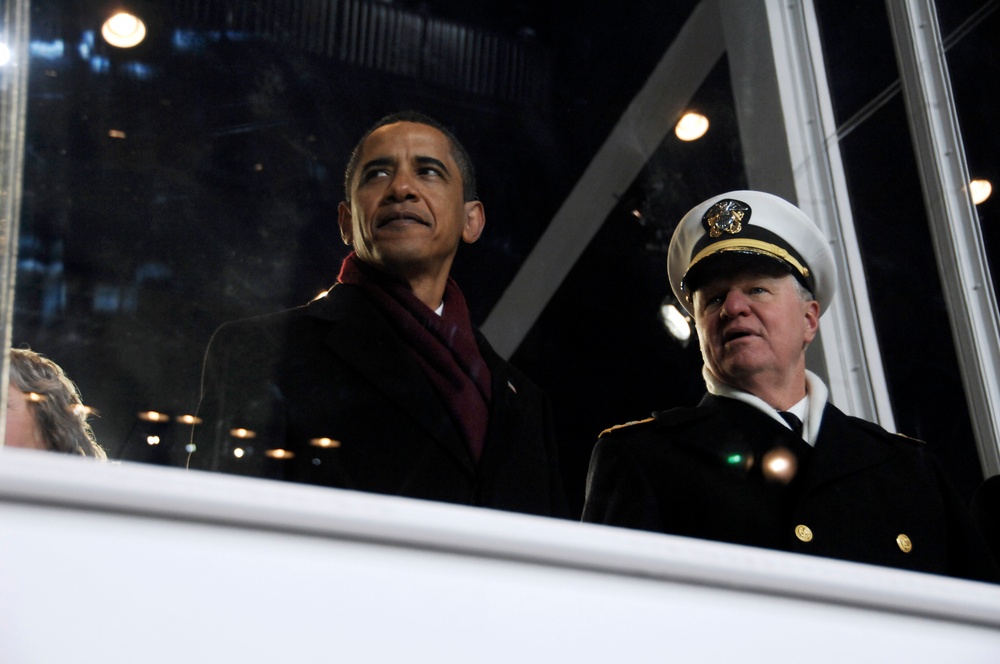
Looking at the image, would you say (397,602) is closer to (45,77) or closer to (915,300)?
(45,77)

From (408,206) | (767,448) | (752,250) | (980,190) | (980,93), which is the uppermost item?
(980,93)

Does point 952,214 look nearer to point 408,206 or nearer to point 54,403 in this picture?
point 408,206

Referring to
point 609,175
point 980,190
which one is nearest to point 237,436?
point 609,175

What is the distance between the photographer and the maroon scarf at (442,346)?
46.3 inches

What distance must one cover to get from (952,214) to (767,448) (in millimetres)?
543

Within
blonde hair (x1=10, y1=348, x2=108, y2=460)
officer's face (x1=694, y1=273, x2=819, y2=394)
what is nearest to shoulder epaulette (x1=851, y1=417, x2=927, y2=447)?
officer's face (x1=694, y1=273, x2=819, y2=394)

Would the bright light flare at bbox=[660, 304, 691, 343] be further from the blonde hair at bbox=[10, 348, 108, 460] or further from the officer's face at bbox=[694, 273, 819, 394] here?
the blonde hair at bbox=[10, 348, 108, 460]

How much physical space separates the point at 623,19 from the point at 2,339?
0.97 metres

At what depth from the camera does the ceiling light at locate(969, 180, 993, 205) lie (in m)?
1.68

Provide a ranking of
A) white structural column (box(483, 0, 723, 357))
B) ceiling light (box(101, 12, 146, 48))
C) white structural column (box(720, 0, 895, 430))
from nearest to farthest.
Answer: ceiling light (box(101, 12, 146, 48)), white structural column (box(483, 0, 723, 357)), white structural column (box(720, 0, 895, 430))

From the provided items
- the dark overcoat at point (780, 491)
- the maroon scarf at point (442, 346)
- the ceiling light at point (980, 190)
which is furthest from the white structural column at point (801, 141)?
the maroon scarf at point (442, 346)

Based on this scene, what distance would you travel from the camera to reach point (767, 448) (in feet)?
4.67

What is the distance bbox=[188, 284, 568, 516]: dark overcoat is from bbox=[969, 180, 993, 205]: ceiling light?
0.87m

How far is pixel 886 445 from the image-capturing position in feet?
4.86
